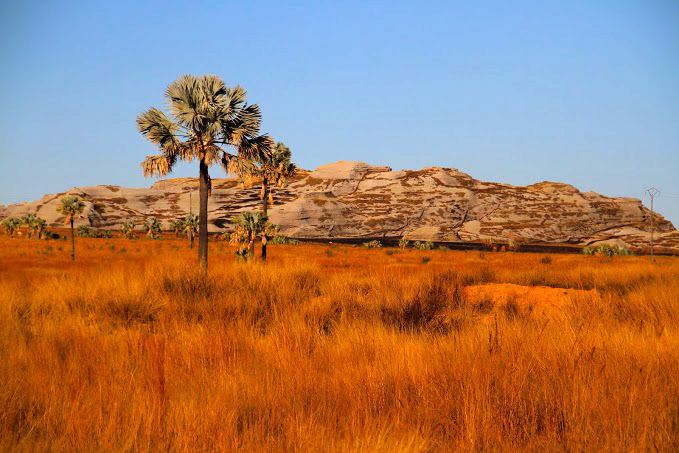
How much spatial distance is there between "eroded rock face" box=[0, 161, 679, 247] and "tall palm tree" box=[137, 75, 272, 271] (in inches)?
4460

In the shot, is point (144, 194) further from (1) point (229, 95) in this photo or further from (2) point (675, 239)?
(1) point (229, 95)

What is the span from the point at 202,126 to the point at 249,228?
694 inches

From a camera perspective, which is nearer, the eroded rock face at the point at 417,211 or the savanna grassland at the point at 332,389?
the savanna grassland at the point at 332,389

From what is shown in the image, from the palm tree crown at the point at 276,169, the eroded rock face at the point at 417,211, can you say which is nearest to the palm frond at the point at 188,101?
the palm tree crown at the point at 276,169

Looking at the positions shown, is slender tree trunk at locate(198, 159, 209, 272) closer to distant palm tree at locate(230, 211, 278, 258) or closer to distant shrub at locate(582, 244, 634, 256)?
distant palm tree at locate(230, 211, 278, 258)

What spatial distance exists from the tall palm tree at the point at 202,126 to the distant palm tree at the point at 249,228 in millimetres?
16035

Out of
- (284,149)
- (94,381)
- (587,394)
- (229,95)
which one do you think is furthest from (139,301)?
(284,149)

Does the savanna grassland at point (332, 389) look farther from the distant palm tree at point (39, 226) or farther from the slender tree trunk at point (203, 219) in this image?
the distant palm tree at point (39, 226)

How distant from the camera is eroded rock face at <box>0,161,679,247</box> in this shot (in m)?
145

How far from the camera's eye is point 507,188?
18750 centimetres

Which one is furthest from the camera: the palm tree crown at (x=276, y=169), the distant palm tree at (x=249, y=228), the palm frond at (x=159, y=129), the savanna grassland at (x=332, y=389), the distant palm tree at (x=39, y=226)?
the distant palm tree at (x=39, y=226)

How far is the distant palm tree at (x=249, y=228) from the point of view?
40531 millimetres

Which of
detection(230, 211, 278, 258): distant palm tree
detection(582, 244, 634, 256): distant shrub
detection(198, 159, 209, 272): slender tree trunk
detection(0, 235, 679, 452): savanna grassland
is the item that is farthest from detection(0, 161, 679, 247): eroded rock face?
detection(0, 235, 679, 452): savanna grassland

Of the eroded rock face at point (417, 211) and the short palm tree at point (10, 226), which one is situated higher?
the eroded rock face at point (417, 211)
